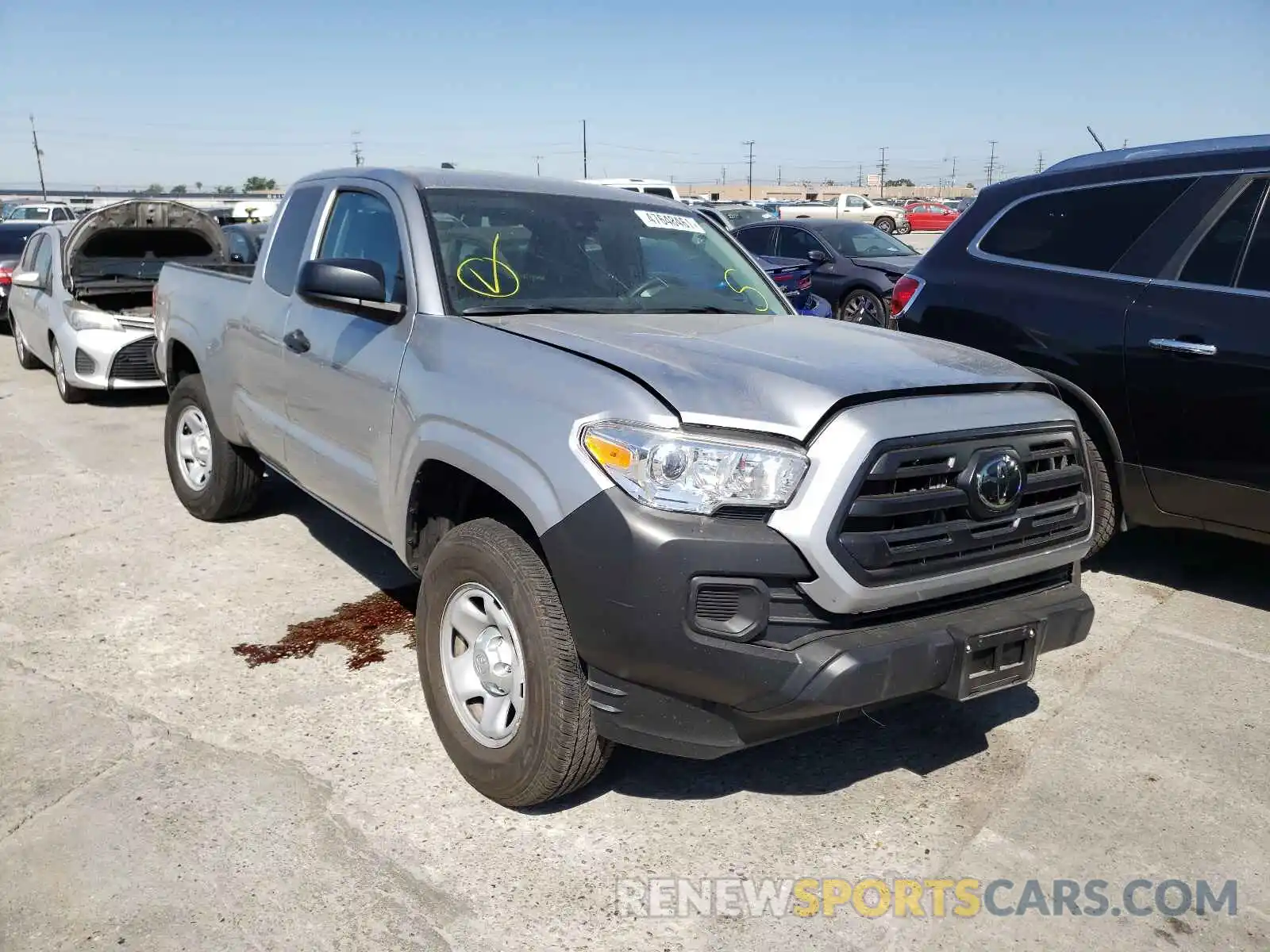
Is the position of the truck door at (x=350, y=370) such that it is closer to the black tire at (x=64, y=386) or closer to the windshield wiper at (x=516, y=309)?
the windshield wiper at (x=516, y=309)

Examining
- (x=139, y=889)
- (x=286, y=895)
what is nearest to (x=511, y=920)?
(x=286, y=895)

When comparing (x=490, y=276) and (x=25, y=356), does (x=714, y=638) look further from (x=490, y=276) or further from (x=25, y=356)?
(x=25, y=356)

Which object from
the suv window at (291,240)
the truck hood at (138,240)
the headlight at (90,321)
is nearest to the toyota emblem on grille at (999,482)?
the suv window at (291,240)

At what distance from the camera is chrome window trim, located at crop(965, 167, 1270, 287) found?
469cm

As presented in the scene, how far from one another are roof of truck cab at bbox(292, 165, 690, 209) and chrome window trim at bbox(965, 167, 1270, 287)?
1761 mm

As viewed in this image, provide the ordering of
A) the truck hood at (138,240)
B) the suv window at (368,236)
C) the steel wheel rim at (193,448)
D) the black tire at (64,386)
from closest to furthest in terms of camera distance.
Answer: the suv window at (368,236) → the steel wheel rim at (193,448) → the black tire at (64,386) → the truck hood at (138,240)

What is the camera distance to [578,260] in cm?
402

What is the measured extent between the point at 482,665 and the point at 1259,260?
11.9 feet

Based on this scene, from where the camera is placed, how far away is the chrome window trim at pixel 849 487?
258 centimetres

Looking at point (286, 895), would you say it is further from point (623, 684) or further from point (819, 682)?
point (819, 682)

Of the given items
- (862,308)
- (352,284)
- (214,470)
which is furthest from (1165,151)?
(862,308)

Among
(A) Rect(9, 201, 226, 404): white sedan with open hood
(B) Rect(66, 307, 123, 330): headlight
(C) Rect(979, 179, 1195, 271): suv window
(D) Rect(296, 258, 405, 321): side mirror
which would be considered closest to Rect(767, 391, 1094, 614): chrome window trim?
(D) Rect(296, 258, 405, 321): side mirror

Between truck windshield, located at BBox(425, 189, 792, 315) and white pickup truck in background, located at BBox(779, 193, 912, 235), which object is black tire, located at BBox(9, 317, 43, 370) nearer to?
truck windshield, located at BBox(425, 189, 792, 315)

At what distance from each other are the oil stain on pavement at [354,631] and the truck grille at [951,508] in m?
2.31
